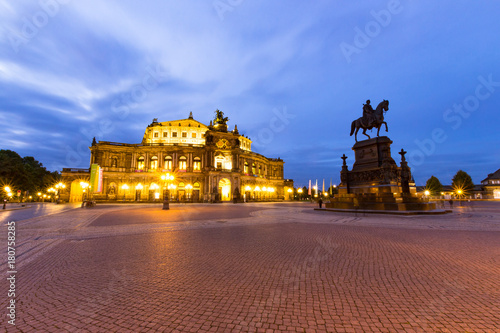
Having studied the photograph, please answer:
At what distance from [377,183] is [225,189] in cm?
4085

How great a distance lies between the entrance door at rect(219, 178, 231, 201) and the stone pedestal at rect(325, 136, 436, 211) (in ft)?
116

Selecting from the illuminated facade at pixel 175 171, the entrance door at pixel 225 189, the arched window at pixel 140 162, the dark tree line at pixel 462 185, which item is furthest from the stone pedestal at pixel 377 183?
the dark tree line at pixel 462 185

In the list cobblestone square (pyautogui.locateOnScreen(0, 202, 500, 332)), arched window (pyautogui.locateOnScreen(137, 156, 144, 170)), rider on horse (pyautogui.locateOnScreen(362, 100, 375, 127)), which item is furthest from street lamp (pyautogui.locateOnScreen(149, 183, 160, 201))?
cobblestone square (pyautogui.locateOnScreen(0, 202, 500, 332))

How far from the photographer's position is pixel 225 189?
56.6 m

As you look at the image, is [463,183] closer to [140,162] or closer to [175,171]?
[175,171]

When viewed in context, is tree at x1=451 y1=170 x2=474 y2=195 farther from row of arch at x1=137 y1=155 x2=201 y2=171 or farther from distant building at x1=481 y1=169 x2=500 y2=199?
row of arch at x1=137 y1=155 x2=201 y2=171

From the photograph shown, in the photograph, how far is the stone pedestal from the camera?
1831 cm

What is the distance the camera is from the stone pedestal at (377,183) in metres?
18.3

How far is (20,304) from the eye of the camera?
11.4 ft

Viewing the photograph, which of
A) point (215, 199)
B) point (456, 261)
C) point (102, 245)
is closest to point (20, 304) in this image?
point (102, 245)

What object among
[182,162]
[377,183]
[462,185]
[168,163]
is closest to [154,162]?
[168,163]

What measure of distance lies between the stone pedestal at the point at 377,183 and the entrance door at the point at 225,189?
116 ft

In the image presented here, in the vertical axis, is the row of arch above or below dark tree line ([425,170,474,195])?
above

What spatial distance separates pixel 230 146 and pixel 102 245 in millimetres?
49983
